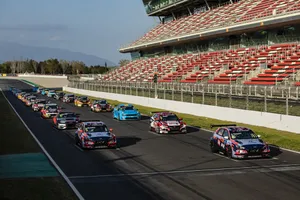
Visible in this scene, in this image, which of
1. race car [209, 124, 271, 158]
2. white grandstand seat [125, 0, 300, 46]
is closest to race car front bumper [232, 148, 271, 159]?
A: race car [209, 124, 271, 158]

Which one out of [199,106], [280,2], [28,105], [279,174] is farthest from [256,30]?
[279,174]

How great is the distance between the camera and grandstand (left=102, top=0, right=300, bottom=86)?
4616 cm

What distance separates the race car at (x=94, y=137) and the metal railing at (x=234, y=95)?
1098cm

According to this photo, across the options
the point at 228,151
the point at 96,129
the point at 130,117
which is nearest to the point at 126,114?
the point at 130,117

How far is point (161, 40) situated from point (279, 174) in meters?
67.2

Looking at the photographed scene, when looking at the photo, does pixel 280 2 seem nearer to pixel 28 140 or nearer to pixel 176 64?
pixel 176 64

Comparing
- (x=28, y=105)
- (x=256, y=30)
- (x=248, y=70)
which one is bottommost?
(x=28, y=105)

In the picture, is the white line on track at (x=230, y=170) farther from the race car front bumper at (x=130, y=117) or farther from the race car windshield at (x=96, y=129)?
the race car front bumper at (x=130, y=117)

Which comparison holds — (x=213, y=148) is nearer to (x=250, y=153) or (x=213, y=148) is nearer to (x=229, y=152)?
(x=229, y=152)

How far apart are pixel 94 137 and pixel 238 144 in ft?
24.1

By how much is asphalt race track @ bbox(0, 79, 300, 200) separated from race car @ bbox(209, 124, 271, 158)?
0.36 meters

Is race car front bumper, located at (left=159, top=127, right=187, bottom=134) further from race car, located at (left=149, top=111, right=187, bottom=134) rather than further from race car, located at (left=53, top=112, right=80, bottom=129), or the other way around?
race car, located at (left=53, top=112, right=80, bottom=129)

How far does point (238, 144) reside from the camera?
19703mm

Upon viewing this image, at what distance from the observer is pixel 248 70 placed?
47594 millimetres
